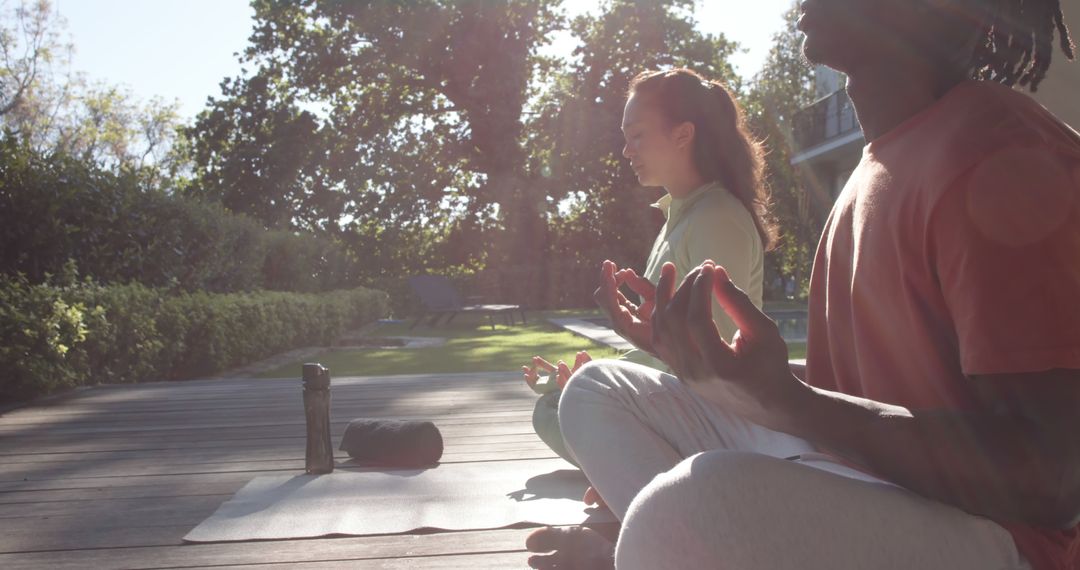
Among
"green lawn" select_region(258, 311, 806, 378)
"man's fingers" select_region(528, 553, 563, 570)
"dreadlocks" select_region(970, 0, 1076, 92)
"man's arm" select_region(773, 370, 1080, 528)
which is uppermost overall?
"dreadlocks" select_region(970, 0, 1076, 92)

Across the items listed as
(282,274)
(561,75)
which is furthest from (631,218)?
(282,274)

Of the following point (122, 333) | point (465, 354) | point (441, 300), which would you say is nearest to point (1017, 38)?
point (122, 333)

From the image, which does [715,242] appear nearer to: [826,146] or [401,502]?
[401,502]

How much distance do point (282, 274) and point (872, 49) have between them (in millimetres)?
14004

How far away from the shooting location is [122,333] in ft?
23.6

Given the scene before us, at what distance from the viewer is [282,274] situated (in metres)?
14.6

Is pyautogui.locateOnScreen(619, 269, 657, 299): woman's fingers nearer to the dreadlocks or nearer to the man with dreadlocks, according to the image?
the man with dreadlocks

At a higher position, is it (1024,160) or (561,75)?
(561,75)

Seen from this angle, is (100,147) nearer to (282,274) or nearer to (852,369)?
(282,274)

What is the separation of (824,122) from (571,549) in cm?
1966

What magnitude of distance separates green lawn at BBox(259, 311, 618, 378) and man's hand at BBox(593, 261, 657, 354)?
24.0 feet

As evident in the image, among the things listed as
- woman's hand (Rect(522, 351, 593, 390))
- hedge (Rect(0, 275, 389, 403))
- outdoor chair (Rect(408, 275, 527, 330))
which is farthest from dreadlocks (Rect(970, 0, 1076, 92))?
outdoor chair (Rect(408, 275, 527, 330))

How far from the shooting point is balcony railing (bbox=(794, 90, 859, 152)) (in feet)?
61.8

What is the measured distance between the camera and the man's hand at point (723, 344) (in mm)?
993
